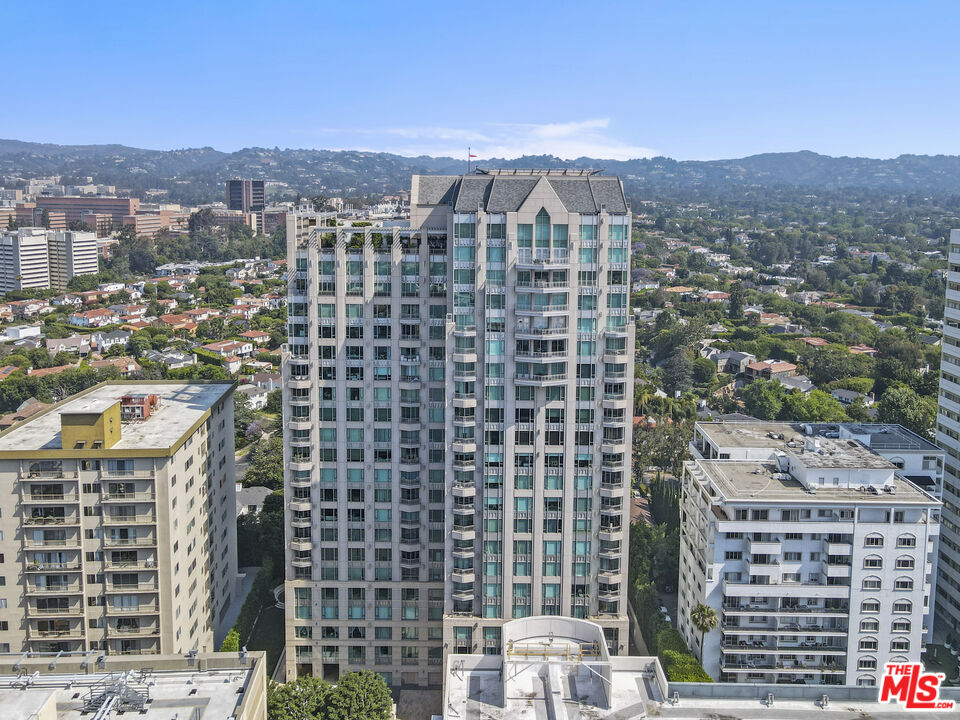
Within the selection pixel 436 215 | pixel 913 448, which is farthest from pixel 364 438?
pixel 913 448

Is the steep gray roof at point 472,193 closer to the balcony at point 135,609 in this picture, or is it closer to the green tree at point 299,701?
the green tree at point 299,701

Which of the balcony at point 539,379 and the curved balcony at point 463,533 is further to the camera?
the curved balcony at point 463,533

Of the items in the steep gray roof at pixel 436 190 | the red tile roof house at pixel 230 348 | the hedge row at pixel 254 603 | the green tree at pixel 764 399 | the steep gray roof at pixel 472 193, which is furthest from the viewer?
the red tile roof house at pixel 230 348

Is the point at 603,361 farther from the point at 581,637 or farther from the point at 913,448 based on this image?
the point at 913,448

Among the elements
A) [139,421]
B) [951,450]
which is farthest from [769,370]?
[139,421]

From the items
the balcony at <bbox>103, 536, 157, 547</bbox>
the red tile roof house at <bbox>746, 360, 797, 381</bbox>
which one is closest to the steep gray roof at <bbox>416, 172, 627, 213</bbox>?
the balcony at <bbox>103, 536, 157, 547</bbox>

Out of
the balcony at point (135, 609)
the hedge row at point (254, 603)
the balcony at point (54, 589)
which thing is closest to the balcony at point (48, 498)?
the balcony at point (54, 589)
